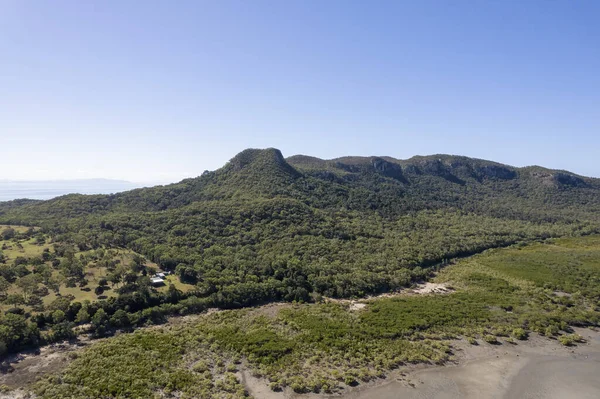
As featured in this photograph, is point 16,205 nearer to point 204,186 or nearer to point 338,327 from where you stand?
point 204,186

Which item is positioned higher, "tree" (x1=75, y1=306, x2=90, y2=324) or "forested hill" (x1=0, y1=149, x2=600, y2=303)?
"forested hill" (x1=0, y1=149, x2=600, y2=303)

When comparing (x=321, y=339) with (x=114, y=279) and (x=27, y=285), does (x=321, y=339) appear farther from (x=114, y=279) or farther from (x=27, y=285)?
(x=27, y=285)

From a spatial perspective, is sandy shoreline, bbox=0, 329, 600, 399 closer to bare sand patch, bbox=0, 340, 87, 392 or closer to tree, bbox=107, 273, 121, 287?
bare sand patch, bbox=0, 340, 87, 392

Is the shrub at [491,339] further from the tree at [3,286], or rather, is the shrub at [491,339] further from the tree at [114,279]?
the tree at [3,286]

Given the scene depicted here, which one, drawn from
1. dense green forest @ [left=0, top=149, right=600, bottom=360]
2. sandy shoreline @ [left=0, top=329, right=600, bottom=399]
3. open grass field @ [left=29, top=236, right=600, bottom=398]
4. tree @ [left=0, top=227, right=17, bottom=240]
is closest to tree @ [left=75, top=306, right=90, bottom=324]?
dense green forest @ [left=0, top=149, right=600, bottom=360]

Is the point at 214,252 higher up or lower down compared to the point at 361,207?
lower down

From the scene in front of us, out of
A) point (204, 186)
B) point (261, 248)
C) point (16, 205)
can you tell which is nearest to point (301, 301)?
point (261, 248)
